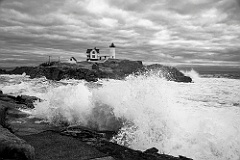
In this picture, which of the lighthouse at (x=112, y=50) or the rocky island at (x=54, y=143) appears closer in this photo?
the rocky island at (x=54, y=143)

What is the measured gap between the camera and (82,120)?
7.16 m

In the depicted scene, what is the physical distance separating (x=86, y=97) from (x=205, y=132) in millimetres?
4190

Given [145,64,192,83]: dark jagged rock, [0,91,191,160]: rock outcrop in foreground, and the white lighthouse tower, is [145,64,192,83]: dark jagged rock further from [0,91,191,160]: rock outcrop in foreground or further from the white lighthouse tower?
[0,91,191,160]: rock outcrop in foreground

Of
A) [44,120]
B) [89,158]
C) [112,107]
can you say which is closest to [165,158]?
[89,158]

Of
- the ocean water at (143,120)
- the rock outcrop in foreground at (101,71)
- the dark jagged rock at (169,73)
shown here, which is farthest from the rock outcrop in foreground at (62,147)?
the dark jagged rock at (169,73)

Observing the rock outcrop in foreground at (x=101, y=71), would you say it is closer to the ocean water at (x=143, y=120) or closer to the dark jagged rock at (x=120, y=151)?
the ocean water at (x=143, y=120)

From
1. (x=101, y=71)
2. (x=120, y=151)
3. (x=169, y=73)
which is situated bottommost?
(x=120, y=151)

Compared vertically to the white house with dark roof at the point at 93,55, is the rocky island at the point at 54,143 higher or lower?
lower

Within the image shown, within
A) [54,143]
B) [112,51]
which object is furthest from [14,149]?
[112,51]

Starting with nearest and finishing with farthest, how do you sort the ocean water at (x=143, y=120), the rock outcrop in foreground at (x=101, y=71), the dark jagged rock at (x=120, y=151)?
the dark jagged rock at (x=120, y=151)
the ocean water at (x=143, y=120)
the rock outcrop in foreground at (x=101, y=71)

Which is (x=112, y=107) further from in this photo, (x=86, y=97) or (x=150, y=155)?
(x=150, y=155)

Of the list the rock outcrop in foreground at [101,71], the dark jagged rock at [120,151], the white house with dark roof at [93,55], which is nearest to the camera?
the dark jagged rock at [120,151]

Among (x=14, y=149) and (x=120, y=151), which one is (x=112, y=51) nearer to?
(x=120, y=151)

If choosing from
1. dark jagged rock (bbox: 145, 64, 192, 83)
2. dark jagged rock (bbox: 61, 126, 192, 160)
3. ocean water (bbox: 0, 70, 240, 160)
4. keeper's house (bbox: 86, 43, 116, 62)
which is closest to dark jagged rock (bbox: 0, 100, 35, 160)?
dark jagged rock (bbox: 61, 126, 192, 160)
